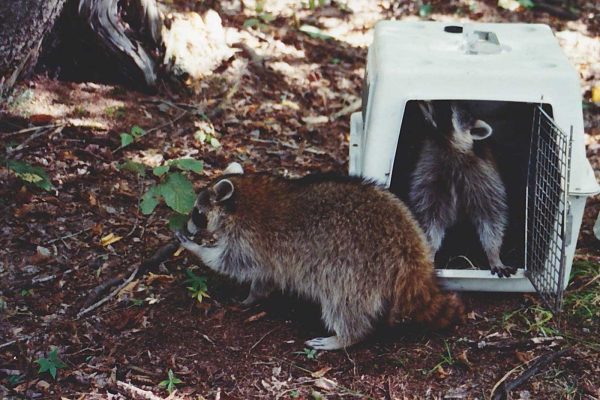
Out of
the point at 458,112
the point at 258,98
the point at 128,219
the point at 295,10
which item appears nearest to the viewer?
the point at 458,112

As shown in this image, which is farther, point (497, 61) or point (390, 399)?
point (497, 61)

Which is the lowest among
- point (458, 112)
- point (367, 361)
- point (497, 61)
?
point (367, 361)

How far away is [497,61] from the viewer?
3811mm

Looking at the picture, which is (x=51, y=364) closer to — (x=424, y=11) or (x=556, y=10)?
(x=424, y=11)

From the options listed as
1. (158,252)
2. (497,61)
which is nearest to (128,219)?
(158,252)

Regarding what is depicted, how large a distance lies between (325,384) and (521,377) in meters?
0.79

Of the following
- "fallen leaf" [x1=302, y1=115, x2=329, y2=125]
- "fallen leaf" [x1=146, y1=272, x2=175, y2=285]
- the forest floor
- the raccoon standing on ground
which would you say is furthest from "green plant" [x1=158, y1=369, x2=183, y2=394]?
"fallen leaf" [x1=302, y1=115, x2=329, y2=125]

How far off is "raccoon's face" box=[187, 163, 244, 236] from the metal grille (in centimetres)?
140

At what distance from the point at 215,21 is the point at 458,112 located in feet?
8.39

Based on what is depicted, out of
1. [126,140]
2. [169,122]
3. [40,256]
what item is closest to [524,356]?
[40,256]

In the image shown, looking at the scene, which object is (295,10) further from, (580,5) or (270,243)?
(270,243)

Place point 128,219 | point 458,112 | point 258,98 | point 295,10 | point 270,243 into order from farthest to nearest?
point 295,10, point 258,98, point 128,219, point 458,112, point 270,243

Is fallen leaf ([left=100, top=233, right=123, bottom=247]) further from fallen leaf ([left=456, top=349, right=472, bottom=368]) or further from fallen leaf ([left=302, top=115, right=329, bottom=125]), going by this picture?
fallen leaf ([left=302, top=115, right=329, bottom=125])

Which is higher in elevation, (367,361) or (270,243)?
(270,243)
